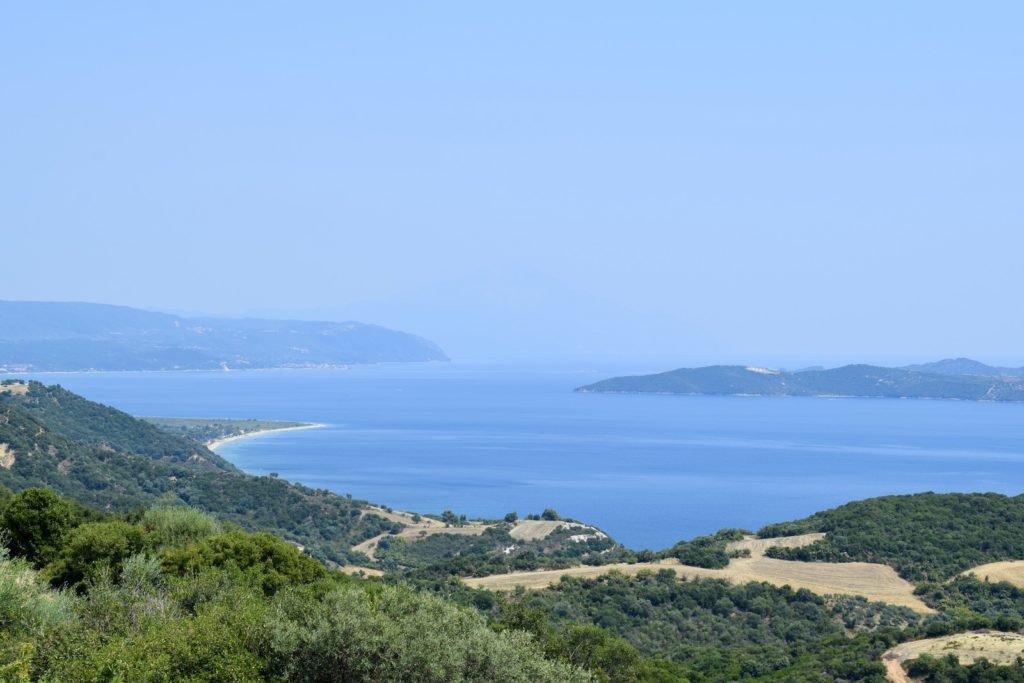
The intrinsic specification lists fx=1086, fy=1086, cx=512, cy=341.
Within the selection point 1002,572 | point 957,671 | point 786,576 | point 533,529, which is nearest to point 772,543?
point 786,576

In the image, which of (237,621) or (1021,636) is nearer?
(237,621)

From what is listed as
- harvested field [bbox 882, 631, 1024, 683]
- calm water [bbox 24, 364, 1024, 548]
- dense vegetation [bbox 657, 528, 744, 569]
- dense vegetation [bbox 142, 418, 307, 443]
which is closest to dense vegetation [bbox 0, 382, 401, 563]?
dense vegetation [bbox 657, 528, 744, 569]

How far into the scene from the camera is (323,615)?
15.3 meters

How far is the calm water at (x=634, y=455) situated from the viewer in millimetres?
90375

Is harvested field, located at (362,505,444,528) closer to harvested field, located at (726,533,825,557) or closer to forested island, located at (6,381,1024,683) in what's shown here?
forested island, located at (6,381,1024,683)

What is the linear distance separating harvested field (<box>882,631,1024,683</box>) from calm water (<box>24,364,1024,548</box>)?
4268 centimetres

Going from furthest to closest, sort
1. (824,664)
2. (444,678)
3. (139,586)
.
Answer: (824,664) → (139,586) → (444,678)

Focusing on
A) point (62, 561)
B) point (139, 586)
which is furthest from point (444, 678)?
point (62, 561)

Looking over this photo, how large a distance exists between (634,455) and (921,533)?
74.5 m

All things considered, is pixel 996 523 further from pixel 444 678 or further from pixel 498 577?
pixel 444 678

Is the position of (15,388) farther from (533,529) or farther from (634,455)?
(634,455)

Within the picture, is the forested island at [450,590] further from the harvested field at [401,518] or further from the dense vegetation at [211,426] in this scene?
the dense vegetation at [211,426]

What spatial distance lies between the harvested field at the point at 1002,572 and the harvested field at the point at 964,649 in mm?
12812

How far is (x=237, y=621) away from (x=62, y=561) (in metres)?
10.5
